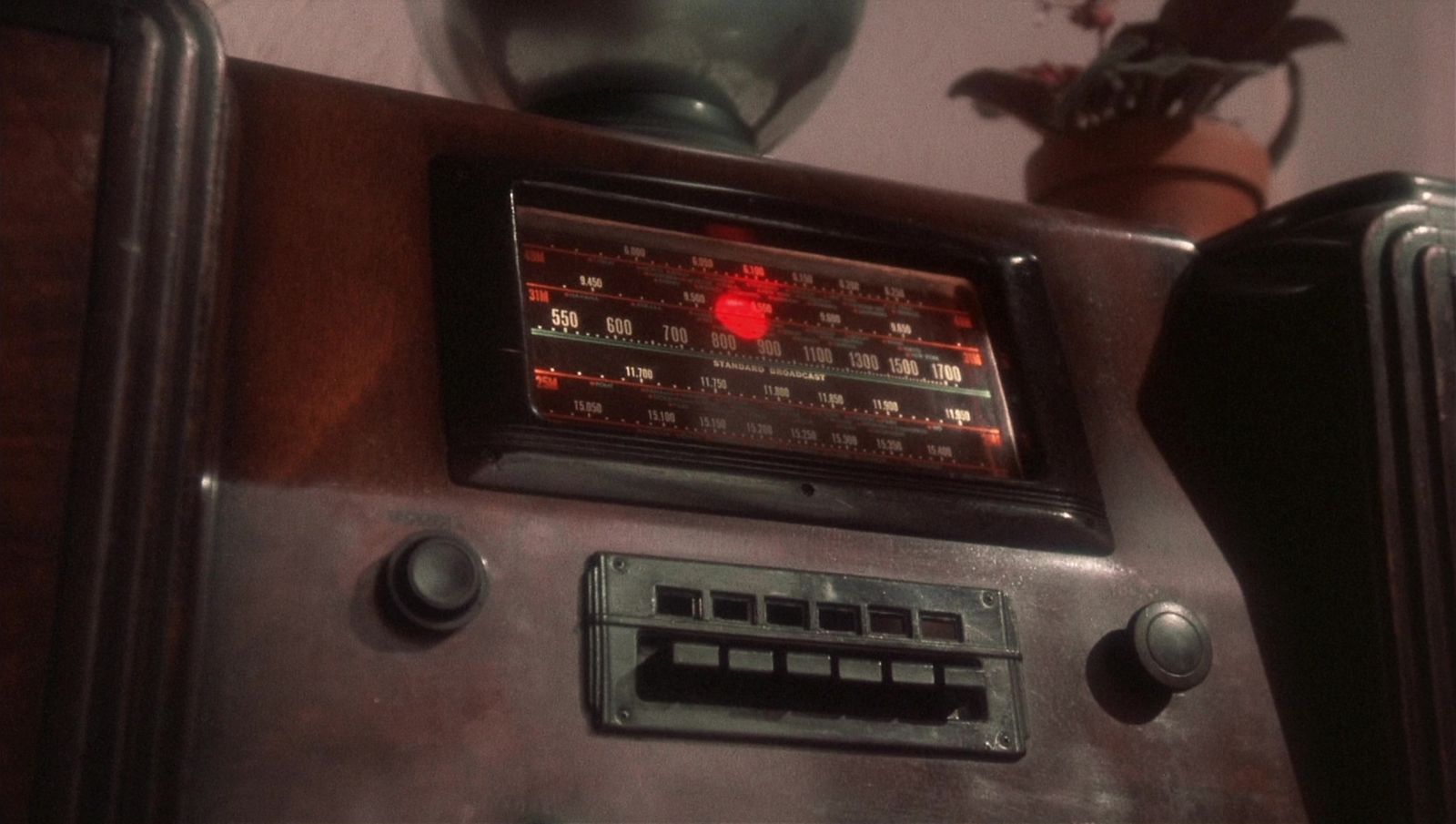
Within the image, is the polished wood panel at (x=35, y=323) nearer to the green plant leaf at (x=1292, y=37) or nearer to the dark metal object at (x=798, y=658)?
the dark metal object at (x=798, y=658)

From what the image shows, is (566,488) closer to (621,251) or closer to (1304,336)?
(621,251)

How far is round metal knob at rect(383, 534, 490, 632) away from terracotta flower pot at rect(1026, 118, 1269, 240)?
3.03 feet

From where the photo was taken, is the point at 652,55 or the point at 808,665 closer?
the point at 808,665

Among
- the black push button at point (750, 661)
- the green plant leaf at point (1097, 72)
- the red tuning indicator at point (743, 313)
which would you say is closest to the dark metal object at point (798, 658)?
the black push button at point (750, 661)

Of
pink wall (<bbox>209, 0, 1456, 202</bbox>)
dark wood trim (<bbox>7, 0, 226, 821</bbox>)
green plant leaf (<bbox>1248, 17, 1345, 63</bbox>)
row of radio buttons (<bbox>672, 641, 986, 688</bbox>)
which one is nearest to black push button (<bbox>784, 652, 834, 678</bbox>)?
row of radio buttons (<bbox>672, 641, 986, 688</bbox>)

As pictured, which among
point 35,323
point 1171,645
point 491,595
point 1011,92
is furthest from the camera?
point 1011,92

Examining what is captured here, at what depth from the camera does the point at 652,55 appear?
1141mm

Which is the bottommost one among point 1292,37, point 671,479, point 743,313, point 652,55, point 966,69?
point 671,479

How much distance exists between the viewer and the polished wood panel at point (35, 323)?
0.68m

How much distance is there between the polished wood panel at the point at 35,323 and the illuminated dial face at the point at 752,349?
10.2 inches

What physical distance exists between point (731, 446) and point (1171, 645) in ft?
0.96

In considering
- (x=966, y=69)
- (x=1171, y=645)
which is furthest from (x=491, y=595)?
(x=966, y=69)

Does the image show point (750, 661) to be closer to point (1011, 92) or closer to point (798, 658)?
point (798, 658)

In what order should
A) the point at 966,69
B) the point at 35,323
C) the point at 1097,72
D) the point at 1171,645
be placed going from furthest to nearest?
the point at 966,69 → the point at 1097,72 → the point at 1171,645 → the point at 35,323
